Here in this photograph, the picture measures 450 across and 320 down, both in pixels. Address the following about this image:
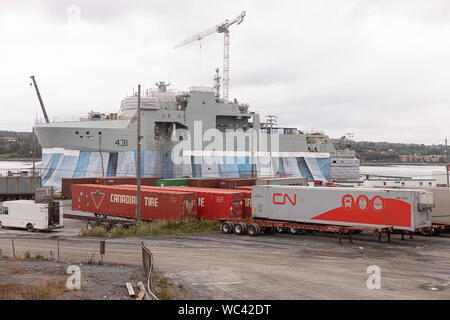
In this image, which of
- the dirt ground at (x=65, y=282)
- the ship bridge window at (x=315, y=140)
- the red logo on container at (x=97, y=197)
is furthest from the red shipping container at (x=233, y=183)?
the ship bridge window at (x=315, y=140)

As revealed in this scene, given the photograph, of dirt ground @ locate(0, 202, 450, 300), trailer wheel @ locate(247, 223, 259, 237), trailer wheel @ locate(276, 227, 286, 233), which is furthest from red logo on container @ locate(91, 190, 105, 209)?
trailer wheel @ locate(276, 227, 286, 233)

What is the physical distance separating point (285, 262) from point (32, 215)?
22.8m

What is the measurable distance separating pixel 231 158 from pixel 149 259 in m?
54.5

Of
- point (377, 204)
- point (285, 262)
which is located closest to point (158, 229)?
point (285, 262)

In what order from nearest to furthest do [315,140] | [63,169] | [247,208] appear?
1. [247,208]
2. [63,169]
3. [315,140]

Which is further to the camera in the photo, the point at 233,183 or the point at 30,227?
the point at 233,183

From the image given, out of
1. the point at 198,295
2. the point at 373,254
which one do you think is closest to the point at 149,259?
the point at 198,295

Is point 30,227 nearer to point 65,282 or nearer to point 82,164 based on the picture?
point 65,282

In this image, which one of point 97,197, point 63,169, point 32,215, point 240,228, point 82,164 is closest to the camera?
point 240,228

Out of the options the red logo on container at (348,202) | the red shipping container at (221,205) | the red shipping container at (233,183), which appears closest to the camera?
the red logo on container at (348,202)

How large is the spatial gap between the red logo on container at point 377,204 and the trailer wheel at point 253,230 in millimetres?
7597

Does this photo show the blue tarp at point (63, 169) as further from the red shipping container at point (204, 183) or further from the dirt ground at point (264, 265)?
the dirt ground at point (264, 265)

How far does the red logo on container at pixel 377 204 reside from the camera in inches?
975

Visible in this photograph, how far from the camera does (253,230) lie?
28.1m
